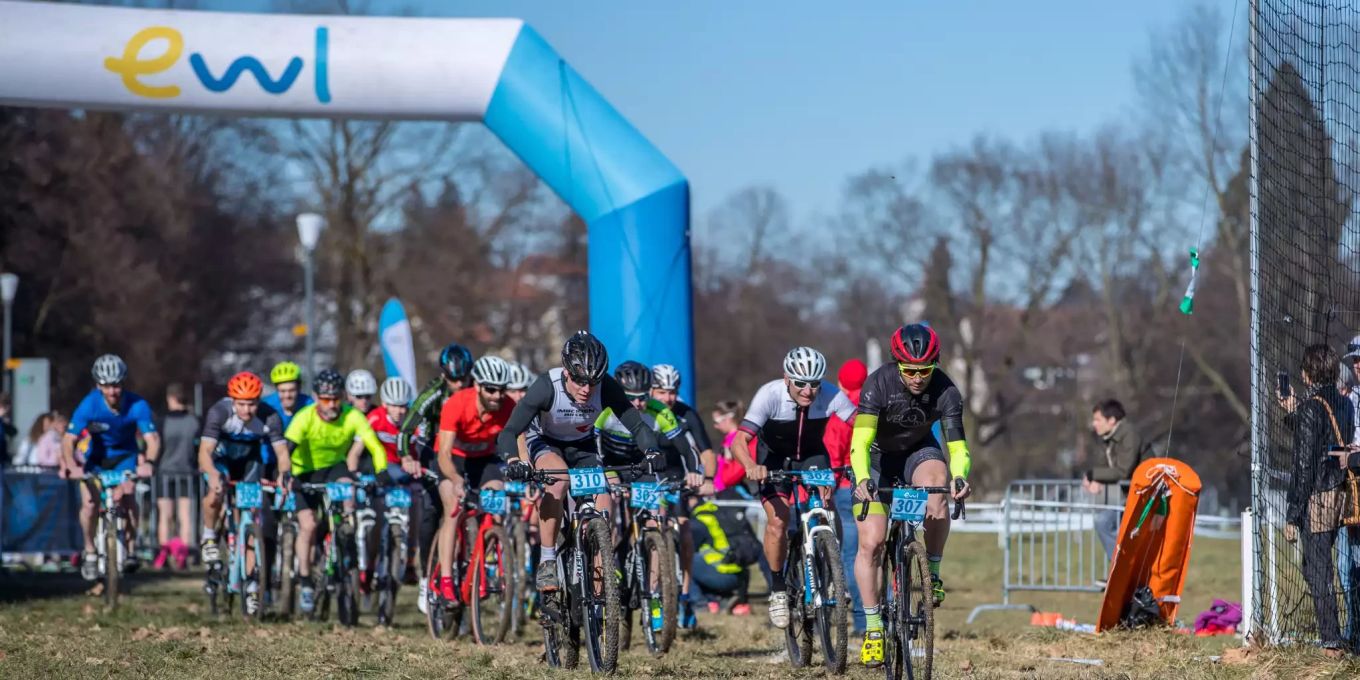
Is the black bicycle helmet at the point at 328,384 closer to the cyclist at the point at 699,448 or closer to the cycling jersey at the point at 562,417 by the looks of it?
the cyclist at the point at 699,448

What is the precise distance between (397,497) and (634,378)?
2923mm

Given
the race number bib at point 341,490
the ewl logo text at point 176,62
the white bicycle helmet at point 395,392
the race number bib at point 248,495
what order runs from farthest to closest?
the ewl logo text at point 176,62
the white bicycle helmet at point 395,392
the race number bib at point 248,495
the race number bib at point 341,490

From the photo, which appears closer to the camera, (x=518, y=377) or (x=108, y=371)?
(x=518, y=377)

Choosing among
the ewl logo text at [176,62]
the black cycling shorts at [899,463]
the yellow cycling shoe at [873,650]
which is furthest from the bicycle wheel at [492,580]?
the ewl logo text at [176,62]

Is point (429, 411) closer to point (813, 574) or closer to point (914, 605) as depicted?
point (813, 574)

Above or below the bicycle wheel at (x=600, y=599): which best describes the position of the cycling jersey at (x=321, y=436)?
above

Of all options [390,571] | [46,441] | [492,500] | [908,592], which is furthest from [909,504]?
[46,441]

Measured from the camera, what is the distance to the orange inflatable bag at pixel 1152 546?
457 inches

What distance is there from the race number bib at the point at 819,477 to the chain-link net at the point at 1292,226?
2.66m

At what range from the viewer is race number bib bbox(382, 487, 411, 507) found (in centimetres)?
1330

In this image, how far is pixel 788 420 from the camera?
10.8 meters

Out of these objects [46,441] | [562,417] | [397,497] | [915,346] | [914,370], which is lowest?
[397,497]

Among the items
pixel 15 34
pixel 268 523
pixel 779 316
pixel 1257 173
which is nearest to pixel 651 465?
pixel 1257 173

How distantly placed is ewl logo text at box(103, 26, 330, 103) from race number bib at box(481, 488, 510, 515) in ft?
16.5
